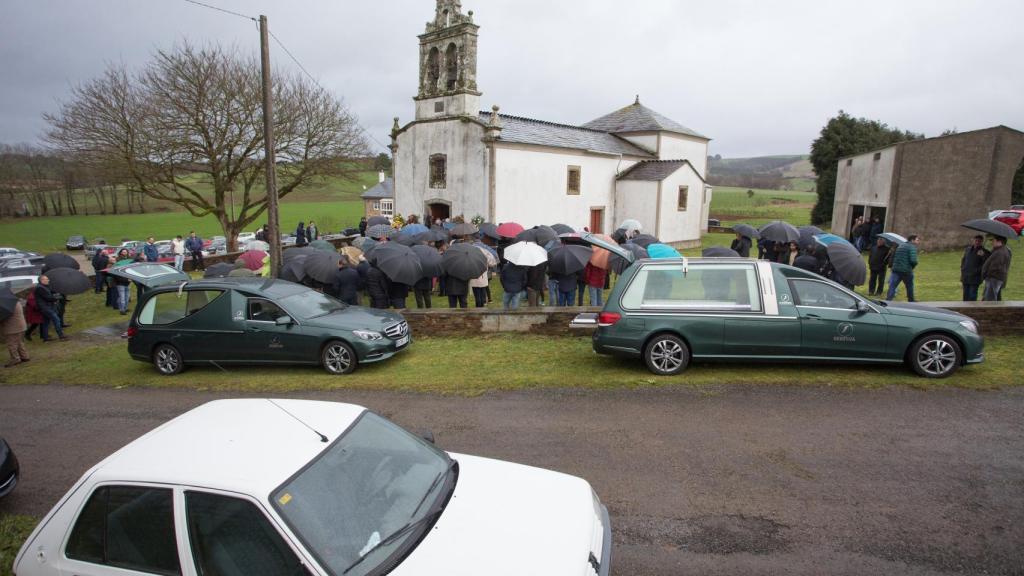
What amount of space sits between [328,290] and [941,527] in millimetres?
11244

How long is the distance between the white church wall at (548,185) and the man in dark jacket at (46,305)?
16.9 m

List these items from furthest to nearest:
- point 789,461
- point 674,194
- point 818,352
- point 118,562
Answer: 1. point 674,194
2. point 818,352
3. point 789,461
4. point 118,562

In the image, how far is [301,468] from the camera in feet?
10.6

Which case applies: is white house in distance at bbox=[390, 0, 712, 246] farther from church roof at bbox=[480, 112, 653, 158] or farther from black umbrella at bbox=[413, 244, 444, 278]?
black umbrella at bbox=[413, 244, 444, 278]

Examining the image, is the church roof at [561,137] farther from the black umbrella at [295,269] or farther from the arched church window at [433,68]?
the black umbrella at [295,269]

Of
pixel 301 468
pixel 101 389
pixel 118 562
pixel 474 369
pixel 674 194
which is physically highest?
pixel 674 194

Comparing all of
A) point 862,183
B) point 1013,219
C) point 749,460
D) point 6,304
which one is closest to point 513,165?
point 862,183

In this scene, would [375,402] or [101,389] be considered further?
[101,389]

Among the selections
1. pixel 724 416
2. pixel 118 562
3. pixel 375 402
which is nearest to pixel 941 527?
pixel 724 416

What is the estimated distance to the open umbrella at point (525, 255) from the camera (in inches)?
454

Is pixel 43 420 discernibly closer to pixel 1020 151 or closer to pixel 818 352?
pixel 818 352

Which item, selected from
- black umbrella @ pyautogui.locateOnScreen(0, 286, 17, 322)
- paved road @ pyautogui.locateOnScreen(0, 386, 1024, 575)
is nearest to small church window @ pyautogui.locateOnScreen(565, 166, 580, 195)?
paved road @ pyautogui.locateOnScreen(0, 386, 1024, 575)

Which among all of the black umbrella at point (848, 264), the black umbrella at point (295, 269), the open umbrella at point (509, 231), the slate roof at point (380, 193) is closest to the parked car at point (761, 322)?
the black umbrella at point (848, 264)

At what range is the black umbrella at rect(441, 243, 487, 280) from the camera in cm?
1177
